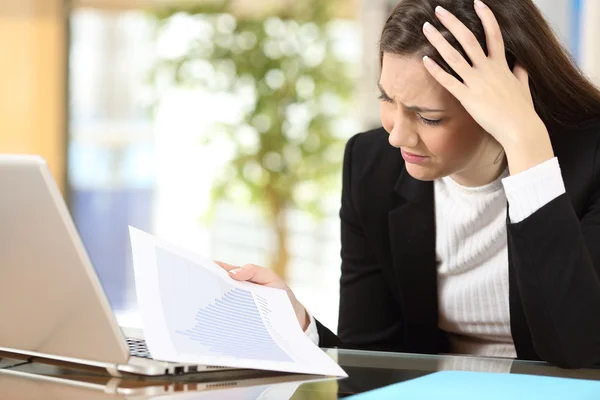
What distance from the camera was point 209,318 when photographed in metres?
1.14

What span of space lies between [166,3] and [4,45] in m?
1.02

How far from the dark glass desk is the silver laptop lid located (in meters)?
0.04

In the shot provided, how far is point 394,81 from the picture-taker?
4.82ft

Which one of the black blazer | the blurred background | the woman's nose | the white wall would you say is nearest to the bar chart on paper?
the black blazer

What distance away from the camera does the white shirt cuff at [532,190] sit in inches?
53.5

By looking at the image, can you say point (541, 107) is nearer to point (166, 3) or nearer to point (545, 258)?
point (545, 258)

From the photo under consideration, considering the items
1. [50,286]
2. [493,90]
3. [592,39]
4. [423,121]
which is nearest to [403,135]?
[423,121]

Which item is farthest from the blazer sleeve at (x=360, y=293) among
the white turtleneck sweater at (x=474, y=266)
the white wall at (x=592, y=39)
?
the white wall at (x=592, y=39)

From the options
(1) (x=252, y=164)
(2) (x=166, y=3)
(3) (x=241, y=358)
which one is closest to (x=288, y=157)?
(1) (x=252, y=164)

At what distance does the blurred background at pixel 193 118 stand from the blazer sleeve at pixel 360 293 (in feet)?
10.1

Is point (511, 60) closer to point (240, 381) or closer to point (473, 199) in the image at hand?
point (473, 199)

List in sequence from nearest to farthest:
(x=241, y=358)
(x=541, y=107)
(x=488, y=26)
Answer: (x=241, y=358) → (x=488, y=26) → (x=541, y=107)

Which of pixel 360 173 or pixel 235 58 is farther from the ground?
pixel 235 58

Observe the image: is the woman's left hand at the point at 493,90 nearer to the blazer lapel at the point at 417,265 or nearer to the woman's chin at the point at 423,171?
the woman's chin at the point at 423,171
